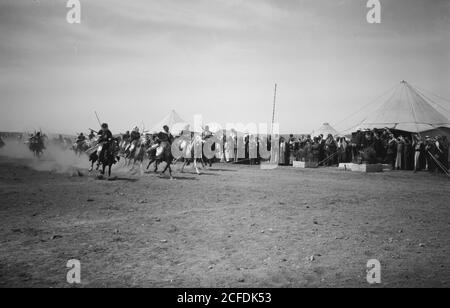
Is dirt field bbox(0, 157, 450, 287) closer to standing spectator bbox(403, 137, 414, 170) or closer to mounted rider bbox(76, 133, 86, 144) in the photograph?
standing spectator bbox(403, 137, 414, 170)

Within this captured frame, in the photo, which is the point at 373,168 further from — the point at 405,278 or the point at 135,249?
the point at 135,249

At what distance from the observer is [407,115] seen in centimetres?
2723

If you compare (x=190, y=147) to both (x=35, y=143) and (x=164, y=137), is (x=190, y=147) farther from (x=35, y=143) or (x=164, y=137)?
(x=35, y=143)

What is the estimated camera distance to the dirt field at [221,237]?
5.25m

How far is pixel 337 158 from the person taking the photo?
26.9 meters

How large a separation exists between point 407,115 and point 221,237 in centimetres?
2597

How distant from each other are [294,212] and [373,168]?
14.5 m

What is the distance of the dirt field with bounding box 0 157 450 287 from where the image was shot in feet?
17.2

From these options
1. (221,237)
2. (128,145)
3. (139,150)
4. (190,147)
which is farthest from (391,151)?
(221,237)

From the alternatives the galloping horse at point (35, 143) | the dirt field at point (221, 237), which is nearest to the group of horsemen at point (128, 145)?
the dirt field at point (221, 237)

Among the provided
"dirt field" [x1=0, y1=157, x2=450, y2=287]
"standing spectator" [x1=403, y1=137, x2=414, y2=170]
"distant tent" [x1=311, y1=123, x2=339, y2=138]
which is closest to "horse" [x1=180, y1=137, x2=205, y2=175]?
"dirt field" [x1=0, y1=157, x2=450, y2=287]

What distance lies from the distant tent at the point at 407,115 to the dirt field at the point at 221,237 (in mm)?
14957

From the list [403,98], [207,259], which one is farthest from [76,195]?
[403,98]

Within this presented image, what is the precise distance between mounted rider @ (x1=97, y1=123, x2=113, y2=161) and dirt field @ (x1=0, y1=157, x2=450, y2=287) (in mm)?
3388
